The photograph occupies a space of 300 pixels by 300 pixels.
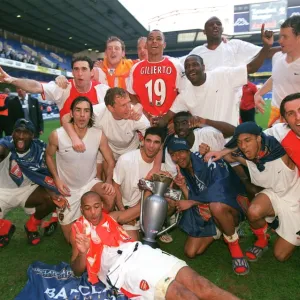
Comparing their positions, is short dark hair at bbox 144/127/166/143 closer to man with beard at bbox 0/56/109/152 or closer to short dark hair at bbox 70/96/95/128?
short dark hair at bbox 70/96/95/128

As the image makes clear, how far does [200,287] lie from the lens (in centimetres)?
232

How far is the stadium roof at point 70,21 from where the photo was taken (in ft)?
67.7

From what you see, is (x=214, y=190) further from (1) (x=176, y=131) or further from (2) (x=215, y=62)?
(2) (x=215, y=62)

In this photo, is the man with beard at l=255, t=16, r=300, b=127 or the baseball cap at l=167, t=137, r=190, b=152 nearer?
the baseball cap at l=167, t=137, r=190, b=152

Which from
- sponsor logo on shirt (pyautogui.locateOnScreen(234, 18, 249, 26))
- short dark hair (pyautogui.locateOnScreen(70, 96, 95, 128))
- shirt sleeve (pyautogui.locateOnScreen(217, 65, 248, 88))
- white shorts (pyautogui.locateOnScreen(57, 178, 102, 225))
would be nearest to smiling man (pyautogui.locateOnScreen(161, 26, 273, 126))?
shirt sleeve (pyautogui.locateOnScreen(217, 65, 248, 88))

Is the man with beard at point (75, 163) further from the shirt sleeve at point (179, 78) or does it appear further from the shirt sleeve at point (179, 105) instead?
the shirt sleeve at point (179, 78)

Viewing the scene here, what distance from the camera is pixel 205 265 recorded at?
3.26m

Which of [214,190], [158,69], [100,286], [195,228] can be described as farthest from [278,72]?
[100,286]

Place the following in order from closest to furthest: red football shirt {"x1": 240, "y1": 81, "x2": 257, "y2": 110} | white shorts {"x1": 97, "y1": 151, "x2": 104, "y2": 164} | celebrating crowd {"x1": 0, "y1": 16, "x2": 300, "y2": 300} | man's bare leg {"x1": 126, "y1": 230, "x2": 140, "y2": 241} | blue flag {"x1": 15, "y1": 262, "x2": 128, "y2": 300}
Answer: blue flag {"x1": 15, "y1": 262, "x2": 128, "y2": 300} → celebrating crowd {"x1": 0, "y1": 16, "x2": 300, "y2": 300} → man's bare leg {"x1": 126, "y1": 230, "x2": 140, "y2": 241} → white shorts {"x1": 97, "y1": 151, "x2": 104, "y2": 164} → red football shirt {"x1": 240, "y1": 81, "x2": 257, "y2": 110}

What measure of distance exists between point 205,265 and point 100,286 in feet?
3.57

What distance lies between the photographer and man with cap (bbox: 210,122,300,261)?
3.15m

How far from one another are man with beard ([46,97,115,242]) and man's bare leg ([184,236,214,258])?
3.09 ft

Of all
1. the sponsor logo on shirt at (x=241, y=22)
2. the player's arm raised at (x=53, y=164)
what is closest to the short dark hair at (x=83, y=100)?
the player's arm raised at (x=53, y=164)

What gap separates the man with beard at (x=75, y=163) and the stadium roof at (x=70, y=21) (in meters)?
18.6
